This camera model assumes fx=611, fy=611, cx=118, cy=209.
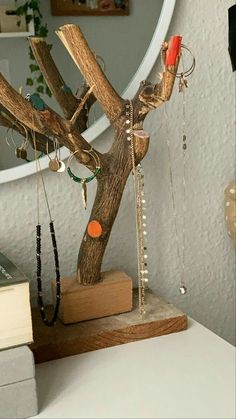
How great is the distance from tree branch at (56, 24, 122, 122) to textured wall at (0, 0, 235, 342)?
112 millimetres

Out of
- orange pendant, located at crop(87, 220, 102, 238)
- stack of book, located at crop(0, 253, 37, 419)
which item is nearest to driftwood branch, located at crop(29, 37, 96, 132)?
orange pendant, located at crop(87, 220, 102, 238)

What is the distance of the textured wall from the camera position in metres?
0.79

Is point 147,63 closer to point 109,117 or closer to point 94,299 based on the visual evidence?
point 109,117

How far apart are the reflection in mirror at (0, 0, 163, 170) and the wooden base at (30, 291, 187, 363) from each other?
8.3 inches

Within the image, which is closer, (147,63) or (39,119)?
(39,119)

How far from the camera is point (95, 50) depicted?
771 millimetres

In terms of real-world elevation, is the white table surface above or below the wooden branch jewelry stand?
below

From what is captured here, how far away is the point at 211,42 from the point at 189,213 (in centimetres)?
24

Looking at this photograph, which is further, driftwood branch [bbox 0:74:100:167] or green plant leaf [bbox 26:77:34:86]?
green plant leaf [bbox 26:77:34:86]

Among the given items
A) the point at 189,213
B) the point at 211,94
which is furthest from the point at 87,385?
the point at 211,94

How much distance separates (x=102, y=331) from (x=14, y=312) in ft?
0.49

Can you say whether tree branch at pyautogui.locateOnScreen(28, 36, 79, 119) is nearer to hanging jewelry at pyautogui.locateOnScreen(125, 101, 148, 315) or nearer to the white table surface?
hanging jewelry at pyautogui.locateOnScreen(125, 101, 148, 315)

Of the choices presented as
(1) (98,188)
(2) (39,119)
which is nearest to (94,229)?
(1) (98,188)

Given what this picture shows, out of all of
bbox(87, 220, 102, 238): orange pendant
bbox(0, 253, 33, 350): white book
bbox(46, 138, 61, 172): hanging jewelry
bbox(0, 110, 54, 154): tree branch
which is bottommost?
bbox(0, 253, 33, 350): white book
